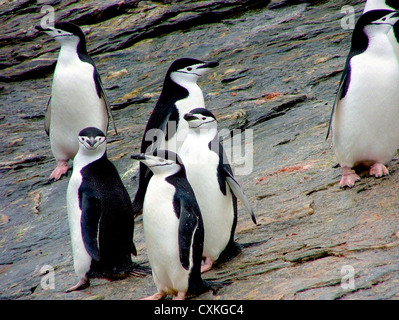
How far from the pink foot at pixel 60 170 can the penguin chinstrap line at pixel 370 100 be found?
10.2ft

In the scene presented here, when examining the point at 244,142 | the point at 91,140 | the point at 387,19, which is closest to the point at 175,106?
the point at 244,142

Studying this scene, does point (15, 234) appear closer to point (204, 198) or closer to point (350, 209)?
point (204, 198)

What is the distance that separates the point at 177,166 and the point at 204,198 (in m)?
0.49

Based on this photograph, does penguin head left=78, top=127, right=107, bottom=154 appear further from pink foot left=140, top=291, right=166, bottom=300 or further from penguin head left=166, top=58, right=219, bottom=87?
penguin head left=166, top=58, right=219, bottom=87

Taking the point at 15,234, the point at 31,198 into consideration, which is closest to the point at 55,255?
the point at 15,234

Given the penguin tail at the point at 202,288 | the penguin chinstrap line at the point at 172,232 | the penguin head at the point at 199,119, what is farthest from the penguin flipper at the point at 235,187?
the penguin tail at the point at 202,288

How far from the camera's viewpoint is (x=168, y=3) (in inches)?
406

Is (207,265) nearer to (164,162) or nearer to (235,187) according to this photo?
(235,187)

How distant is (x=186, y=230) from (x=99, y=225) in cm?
93

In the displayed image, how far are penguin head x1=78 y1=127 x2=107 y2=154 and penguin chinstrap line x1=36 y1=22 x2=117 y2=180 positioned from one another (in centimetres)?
209

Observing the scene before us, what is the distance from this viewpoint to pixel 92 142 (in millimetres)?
4695

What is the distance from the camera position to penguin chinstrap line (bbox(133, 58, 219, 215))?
6180 millimetres

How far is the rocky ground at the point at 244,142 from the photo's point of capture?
403 cm

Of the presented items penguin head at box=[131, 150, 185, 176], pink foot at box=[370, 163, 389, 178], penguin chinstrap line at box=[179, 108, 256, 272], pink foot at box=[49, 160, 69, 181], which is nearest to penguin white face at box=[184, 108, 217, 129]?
penguin chinstrap line at box=[179, 108, 256, 272]
